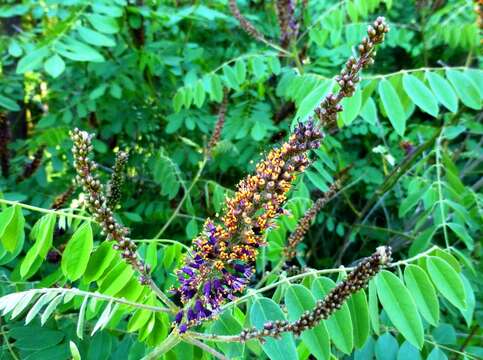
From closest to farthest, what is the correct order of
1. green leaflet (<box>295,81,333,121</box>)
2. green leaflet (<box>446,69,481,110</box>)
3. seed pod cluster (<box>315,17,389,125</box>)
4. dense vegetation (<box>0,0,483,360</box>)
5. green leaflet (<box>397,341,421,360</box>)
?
seed pod cluster (<box>315,17,389,125</box>) < dense vegetation (<box>0,0,483,360</box>) < green leaflet (<box>397,341,421,360</box>) < green leaflet (<box>295,81,333,121</box>) < green leaflet (<box>446,69,481,110</box>)

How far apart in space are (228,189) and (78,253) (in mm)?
977

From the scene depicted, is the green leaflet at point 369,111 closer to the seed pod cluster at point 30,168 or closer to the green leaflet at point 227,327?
the green leaflet at point 227,327

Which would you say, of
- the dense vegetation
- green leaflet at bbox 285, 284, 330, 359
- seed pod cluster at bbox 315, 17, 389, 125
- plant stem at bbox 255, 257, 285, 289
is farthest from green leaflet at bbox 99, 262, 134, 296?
seed pod cluster at bbox 315, 17, 389, 125

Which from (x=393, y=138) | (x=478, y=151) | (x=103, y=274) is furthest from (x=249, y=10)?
(x=103, y=274)

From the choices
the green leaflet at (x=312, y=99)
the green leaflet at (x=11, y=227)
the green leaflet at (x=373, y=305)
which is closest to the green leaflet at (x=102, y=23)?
the green leaflet at (x=312, y=99)

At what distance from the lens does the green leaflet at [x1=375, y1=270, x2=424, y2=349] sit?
104 centimetres

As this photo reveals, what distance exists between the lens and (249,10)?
3.25 m

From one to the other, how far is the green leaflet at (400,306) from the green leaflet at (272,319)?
0.20 m

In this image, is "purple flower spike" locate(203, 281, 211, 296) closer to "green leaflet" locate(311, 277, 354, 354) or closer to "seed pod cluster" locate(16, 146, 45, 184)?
"green leaflet" locate(311, 277, 354, 354)

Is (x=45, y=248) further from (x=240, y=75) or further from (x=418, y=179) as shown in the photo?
(x=418, y=179)

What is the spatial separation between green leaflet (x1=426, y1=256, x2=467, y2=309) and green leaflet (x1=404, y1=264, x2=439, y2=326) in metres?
0.04

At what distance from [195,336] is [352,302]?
1.10 feet

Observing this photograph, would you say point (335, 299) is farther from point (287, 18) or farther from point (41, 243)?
point (287, 18)

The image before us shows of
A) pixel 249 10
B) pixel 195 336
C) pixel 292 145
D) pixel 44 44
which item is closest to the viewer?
pixel 292 145
